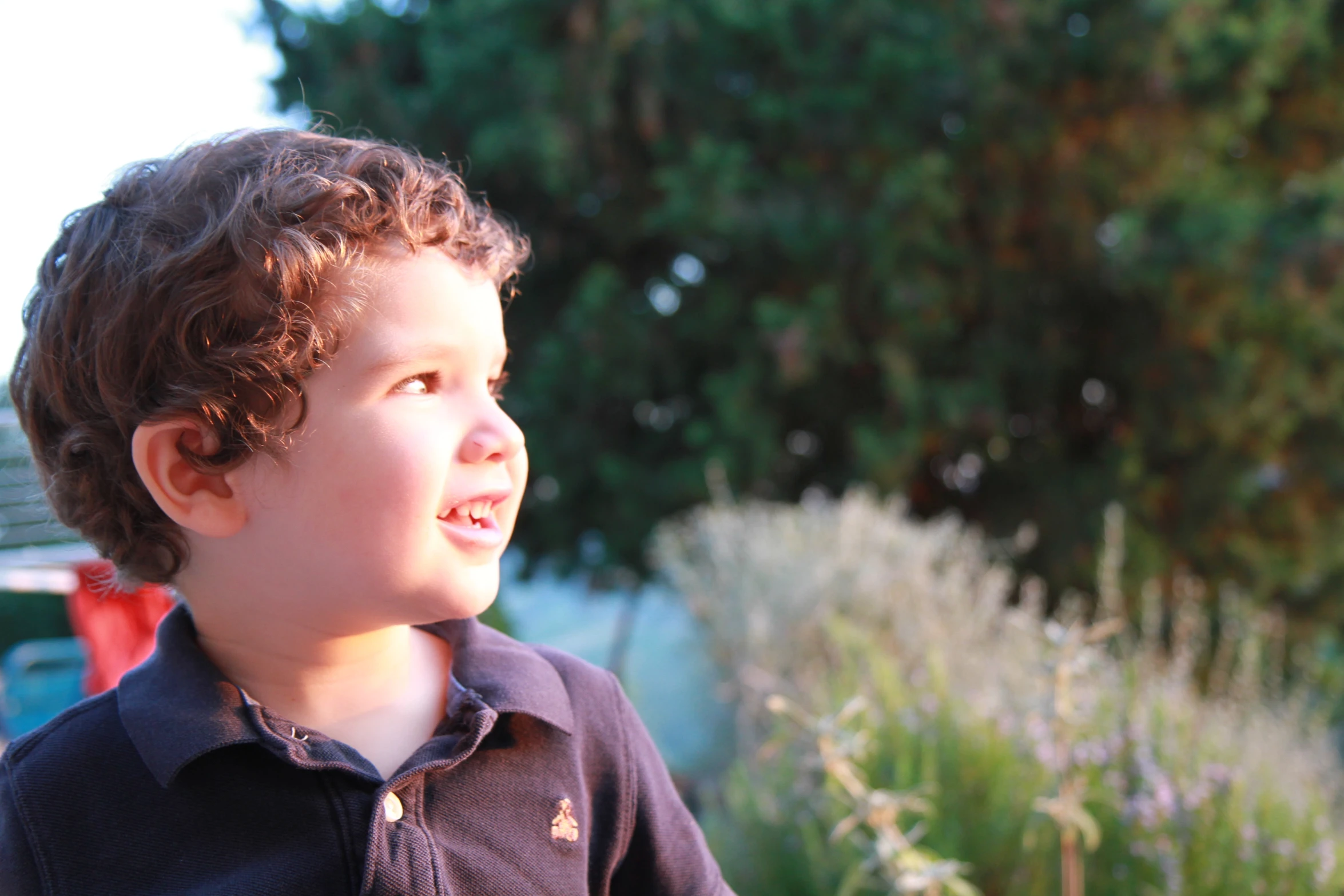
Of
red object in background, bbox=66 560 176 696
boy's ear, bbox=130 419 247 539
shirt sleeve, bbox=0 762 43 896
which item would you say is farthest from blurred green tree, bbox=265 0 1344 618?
shirt sleeve, bbox=0 762 43 896

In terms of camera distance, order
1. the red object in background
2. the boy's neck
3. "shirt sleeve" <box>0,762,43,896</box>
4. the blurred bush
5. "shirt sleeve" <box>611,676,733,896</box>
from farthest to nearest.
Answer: the red object in background, the blurred bush, "shirt sleeve" <box>611,676,733,896</box>, the boy's neck, "shirt sleeve" <box>0,762,43,896</box>

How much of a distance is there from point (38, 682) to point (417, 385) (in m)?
4.66

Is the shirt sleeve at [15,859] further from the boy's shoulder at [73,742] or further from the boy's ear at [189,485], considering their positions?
the boy's ear at [189,485]

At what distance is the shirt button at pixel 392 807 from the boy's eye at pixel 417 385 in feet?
1.33

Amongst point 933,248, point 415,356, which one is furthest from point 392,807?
point 933,248

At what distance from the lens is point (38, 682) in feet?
15.5

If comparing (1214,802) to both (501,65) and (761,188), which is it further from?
(501,65)

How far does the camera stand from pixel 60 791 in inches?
39.9

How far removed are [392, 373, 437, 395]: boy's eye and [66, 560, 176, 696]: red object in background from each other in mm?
1891

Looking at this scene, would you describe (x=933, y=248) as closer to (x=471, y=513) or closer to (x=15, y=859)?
(x=471, y=513)

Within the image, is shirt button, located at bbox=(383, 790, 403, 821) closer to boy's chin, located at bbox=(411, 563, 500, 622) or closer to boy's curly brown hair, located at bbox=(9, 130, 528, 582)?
boy's chin, located at bbox=(411, 563, 500, 622)

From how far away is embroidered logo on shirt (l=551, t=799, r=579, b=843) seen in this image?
112 cm

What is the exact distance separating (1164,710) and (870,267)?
3473 millimetres

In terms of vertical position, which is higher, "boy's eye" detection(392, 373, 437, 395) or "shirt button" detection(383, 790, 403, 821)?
"boy's eye" detection(392, 373, 437, 395)
